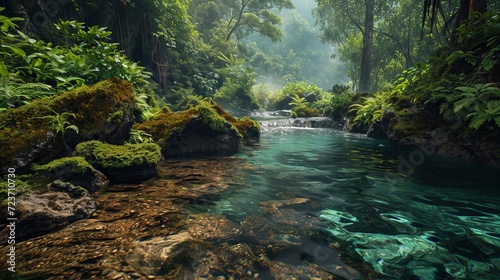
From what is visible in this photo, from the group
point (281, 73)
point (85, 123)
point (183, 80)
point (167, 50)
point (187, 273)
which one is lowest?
point (187, 273)

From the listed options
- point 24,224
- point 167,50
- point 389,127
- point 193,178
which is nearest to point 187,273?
point 24,224

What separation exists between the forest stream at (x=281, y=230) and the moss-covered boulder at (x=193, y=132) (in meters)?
1.75

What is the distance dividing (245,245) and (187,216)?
945 millimetres

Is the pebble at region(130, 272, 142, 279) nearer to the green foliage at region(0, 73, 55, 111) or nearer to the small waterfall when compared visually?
the green foliage at region(0, 73, 55, 111)

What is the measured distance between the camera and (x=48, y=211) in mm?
2738

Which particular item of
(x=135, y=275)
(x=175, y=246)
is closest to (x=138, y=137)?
(x=175, y=246)

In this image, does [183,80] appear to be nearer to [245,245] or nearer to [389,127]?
[389,127]

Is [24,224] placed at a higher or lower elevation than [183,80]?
lower

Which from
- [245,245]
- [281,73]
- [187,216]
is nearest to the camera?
[245,245]

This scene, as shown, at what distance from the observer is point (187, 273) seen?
2.09m

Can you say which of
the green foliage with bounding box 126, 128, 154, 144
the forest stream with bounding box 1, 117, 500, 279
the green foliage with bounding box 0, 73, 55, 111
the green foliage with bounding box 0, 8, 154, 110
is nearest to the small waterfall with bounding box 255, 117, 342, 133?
the green foliage with bounding box 126, 128, 154, 144

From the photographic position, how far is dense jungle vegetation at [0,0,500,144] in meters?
5.58

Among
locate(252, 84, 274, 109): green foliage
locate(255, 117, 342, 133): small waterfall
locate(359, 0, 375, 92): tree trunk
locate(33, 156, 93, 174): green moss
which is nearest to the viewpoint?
locate(33, 156, 93, 174): green moss

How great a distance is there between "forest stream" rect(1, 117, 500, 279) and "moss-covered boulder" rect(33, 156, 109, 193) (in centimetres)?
29
